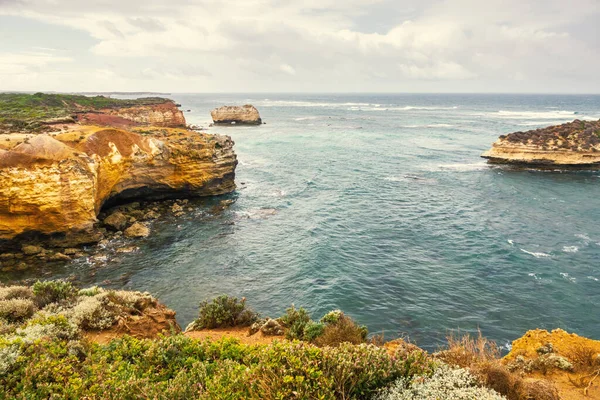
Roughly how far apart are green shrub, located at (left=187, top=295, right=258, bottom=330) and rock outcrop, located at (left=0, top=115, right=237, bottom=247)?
16.0 metres

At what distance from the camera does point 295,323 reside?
15289 millimetres

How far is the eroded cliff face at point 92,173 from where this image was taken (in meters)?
24.9

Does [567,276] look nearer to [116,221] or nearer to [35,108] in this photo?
[116,221]

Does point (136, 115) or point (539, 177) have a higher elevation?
point (136, 115)

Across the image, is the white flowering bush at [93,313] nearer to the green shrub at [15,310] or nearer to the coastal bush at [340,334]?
the green shrub at [15,310]

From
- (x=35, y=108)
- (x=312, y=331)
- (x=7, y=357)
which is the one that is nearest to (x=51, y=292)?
(x=7, y=357)

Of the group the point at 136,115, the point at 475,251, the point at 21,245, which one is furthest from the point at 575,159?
the point at 136,115

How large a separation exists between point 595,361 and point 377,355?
9.02 metres

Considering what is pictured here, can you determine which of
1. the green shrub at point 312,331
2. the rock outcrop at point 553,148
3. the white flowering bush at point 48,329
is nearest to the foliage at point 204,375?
the white flowering bush at point 48,329

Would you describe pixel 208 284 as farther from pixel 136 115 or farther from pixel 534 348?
pixel 136 115

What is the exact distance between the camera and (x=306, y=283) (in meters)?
23.6

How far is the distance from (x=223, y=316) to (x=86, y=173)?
17.7 m

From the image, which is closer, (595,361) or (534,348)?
(595,361)

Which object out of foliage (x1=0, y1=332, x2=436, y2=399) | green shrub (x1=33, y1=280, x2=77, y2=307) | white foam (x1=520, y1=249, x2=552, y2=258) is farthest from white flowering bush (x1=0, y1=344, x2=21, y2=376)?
white foam (x1=520, y1=249, x2=552, y2=258)
